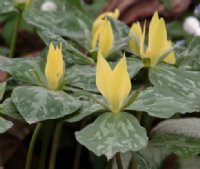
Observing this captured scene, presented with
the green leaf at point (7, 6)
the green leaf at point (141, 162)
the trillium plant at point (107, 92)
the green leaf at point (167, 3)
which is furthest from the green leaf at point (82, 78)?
the green leaf at point (167, 3)

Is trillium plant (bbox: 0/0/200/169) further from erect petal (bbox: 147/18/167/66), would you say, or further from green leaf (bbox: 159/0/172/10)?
green leaf (bbox: 159/0/172/10)

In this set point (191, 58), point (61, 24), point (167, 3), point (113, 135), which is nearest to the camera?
point (113, 135)

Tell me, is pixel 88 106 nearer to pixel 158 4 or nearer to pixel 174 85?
pixel 174 85

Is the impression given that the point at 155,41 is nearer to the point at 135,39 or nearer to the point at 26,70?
the point at 135,39

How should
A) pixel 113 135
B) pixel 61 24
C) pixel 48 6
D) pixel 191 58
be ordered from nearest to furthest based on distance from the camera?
pixel 113 135 → pixel 191 58 → pixel 61 24 → pixel 48 6

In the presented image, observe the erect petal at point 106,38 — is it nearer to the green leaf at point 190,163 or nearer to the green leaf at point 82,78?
the green leaf at point 82,78

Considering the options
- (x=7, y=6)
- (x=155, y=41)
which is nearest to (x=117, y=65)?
(x=155, y=41)

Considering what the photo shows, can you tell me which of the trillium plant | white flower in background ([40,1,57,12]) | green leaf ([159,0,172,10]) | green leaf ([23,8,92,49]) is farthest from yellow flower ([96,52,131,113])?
green leaf ([159,0,172,10])

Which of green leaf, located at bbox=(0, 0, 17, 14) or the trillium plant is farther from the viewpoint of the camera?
green leaf, located at bbox=(0, 0, 17, 14)
